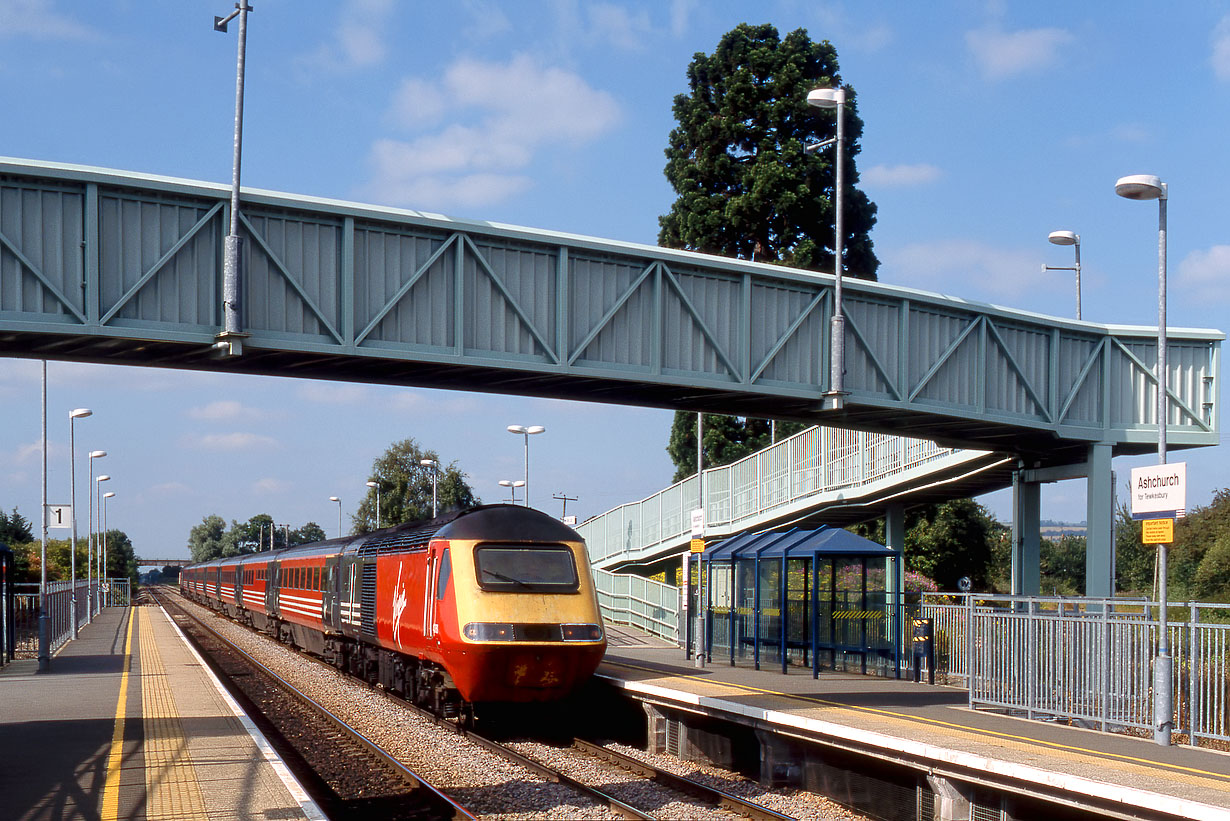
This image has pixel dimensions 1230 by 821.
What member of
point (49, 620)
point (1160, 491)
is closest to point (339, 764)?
point (1160, 491)

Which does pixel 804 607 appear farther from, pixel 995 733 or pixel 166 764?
pixel 166 764

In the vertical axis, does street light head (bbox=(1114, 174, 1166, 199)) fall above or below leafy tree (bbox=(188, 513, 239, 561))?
above

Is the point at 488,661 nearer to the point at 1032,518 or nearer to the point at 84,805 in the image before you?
the point at 84,805

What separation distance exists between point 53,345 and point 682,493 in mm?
22429

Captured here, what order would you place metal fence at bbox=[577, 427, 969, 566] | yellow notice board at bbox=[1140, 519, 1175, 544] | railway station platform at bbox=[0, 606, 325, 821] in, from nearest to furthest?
railway station platform at bbox=[0, 606, 325, 821] → yellow notice board at bbox=[1140, 519, 1175, 544] → metal fence at bbox=[577, 427, 969, 566]

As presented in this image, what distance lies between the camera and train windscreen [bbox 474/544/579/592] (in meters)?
17.1

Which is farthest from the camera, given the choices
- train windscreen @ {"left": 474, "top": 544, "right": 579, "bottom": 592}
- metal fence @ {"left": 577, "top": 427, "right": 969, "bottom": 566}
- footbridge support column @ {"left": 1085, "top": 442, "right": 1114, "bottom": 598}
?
metal fence @ {"left": 577, "top": 427, "right": 969, "bottom": 566}

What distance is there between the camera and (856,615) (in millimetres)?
22062

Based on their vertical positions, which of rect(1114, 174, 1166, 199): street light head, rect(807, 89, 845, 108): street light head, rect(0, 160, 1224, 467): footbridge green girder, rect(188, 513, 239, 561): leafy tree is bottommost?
rect(188, 513, 239, 561): leafy tree

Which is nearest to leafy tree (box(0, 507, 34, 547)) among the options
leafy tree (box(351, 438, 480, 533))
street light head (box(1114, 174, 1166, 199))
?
leafy tree (box(351, 438, 480, 533))

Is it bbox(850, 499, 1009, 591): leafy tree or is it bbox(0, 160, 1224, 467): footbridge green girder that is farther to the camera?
bbox(850, 499, 1009, 591): leafy tree

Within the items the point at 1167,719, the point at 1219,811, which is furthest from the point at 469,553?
the point at 1219,811

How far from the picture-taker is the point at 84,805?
1145 cm

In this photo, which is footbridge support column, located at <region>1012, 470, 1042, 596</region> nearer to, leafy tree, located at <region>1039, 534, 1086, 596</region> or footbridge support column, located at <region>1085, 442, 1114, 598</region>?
footbridge support column, located at <region>1085, 442, 1114, 598</region>
